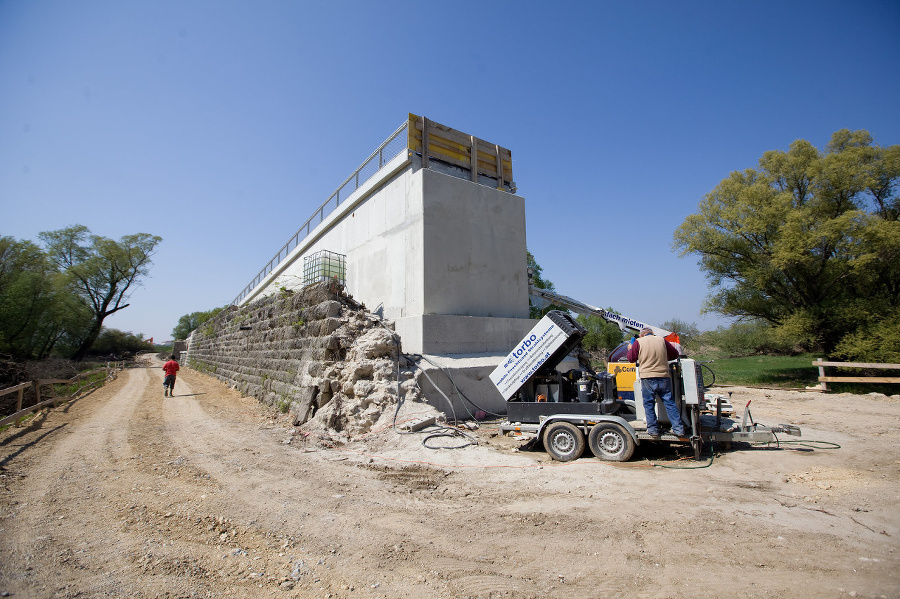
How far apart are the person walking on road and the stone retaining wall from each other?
473cm

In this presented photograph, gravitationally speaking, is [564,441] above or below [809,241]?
below

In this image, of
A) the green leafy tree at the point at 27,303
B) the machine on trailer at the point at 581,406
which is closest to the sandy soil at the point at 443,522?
the machine on trailer at the point at 581,406

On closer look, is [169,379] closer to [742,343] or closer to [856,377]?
[856,377]

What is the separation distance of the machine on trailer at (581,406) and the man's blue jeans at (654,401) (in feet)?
0.56

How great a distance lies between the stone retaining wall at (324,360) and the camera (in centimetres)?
838

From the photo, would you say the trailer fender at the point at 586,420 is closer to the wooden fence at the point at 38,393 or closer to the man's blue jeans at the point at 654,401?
the man's blue jeans at the point at 654,401

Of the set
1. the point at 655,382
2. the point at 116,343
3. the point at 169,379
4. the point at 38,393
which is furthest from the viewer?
the point at 116,343

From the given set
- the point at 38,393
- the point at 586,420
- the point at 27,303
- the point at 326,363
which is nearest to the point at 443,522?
the point at 586,420

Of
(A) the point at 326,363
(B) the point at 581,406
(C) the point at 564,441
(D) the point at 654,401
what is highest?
(A) the point at 326,363

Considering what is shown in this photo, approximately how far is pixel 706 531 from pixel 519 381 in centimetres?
351

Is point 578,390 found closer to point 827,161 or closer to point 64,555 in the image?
point 64,555

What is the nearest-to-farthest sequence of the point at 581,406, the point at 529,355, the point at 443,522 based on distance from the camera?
the point at 443,522 < the point at 581,406 < the point at 529,355

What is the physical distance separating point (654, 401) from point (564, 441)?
1442 mm

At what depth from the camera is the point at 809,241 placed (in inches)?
643
